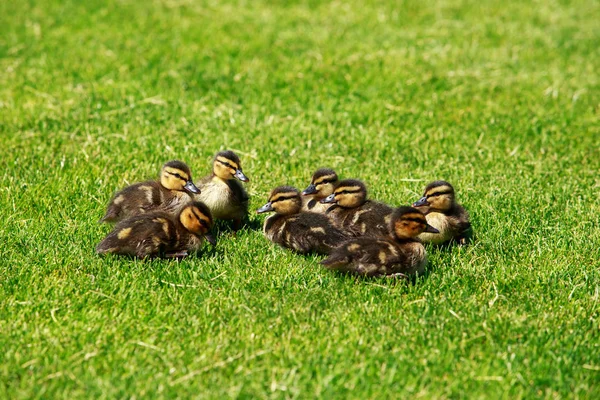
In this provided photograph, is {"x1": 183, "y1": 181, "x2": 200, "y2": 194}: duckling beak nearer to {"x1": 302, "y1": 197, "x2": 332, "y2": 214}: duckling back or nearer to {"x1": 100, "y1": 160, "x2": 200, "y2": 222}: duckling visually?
{"x1": 100, "y1": 160, "x2": 200, "y2": 222}: duckling

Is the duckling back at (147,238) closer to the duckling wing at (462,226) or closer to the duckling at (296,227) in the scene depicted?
the duckling at (296,227)

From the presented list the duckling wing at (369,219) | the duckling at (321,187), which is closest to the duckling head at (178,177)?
the duckling at (321,187)

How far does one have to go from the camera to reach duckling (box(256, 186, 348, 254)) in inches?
214

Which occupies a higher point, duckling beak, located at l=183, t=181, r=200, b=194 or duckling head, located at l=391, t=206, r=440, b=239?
duckling head, located at l=391, t=206, r=440, b=239

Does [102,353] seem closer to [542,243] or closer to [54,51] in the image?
[542,243]

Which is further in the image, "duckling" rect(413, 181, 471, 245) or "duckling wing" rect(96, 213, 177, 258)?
"duckling" rect(413, 181, 471, 245)

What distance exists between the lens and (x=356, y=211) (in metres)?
5.79

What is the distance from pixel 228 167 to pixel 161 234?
0.97 meters

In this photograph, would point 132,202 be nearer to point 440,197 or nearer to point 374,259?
point 374,259

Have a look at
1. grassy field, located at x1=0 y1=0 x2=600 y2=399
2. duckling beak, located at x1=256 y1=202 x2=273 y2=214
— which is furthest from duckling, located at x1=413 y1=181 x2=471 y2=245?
duckling beak, located at x1=256 y1=202 x2=273 y2=214

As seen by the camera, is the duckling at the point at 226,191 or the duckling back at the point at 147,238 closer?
the duckling back at the point at 147,238

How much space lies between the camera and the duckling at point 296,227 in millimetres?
5441

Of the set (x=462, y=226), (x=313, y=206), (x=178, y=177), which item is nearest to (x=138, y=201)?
(x=178, y=177)

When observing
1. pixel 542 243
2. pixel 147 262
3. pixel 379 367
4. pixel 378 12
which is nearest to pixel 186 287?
pixel 147 262
